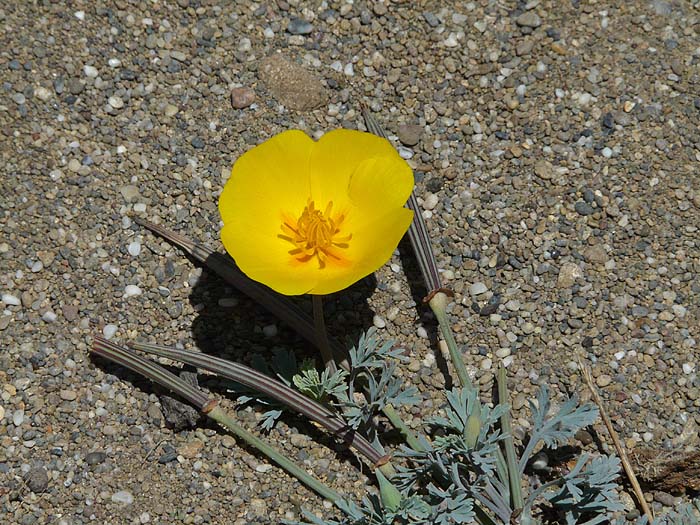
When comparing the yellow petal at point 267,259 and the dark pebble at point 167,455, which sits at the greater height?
the yellow petal at point 267,259

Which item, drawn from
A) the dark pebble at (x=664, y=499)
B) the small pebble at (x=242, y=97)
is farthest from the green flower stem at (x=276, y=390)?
the small pebble at (x=242, y=97)

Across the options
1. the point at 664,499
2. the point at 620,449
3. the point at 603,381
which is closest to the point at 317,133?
the point at 603,381

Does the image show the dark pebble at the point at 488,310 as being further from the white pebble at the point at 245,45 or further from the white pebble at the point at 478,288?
the white pebble at the point at 245,45

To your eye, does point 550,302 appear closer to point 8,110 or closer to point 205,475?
point 205,475

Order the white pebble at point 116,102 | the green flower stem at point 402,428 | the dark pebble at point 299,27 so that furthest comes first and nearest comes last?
the dark pebble at point 299,27, the white pebble at point 116,102, the green flower stem at point 402,428

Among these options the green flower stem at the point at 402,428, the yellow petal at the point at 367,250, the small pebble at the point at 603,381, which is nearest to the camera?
the yellow petal at the point at 367,250

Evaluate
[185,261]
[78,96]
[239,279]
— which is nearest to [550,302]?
[239,279]
